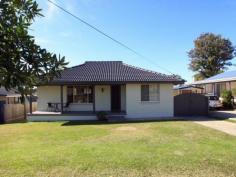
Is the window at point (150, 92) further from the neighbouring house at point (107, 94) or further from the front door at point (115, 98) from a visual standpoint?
the front door at point (115, 98)

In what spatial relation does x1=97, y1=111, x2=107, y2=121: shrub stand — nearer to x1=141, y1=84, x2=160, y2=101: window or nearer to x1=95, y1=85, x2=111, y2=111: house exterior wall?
x1=95, y1=85, x2=111, y2=111: house exterior wall

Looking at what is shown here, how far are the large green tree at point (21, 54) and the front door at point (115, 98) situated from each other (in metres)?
19.1

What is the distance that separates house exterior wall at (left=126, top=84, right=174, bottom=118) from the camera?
21.2m

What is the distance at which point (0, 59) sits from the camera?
3.40 meters

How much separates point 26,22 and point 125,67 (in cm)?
2054

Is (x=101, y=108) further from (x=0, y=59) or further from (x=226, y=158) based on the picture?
(x=0, y=59)

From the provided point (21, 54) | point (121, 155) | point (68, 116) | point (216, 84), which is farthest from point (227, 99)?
point (21, 54)

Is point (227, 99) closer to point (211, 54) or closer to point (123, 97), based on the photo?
point (123, 97)

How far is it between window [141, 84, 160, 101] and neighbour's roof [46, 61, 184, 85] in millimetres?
723

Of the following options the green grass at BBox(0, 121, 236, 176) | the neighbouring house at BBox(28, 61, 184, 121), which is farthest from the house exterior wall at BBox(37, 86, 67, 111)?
the green grass at BBox(0, 121, 236, 176)

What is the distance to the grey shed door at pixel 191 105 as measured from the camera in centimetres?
2266

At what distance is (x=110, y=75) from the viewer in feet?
71.7

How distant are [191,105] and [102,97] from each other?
6940 mm

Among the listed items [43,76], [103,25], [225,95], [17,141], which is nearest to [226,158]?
[43,76]
